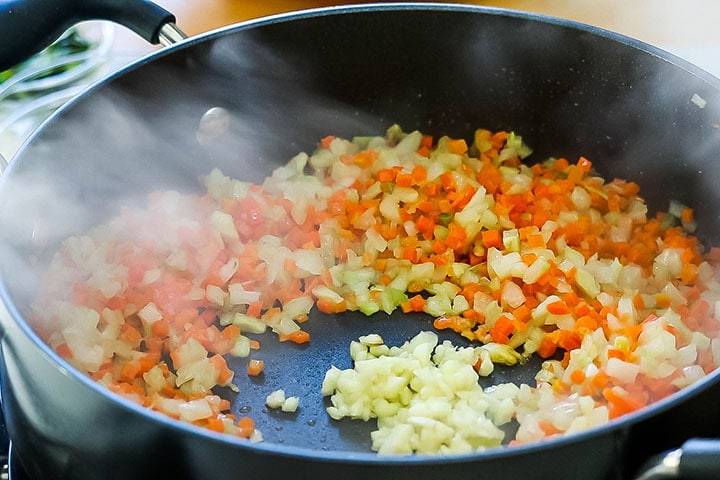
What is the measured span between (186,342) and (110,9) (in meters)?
0.54

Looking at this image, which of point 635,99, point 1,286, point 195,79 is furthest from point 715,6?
point 1,286

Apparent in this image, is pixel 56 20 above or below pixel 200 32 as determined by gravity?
above

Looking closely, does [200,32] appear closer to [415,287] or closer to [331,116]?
[331,116]

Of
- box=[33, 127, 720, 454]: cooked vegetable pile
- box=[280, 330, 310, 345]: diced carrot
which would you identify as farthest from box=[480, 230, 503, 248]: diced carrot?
box=[280, 330, 310, 345]: diced carrot

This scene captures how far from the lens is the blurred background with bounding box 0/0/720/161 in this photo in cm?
174

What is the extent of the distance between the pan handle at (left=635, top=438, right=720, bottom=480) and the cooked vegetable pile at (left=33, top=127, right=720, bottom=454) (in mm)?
335

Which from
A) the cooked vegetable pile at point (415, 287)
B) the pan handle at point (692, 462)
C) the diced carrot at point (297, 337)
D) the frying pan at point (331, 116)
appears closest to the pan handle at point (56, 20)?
the frying pan at point (331, 116)

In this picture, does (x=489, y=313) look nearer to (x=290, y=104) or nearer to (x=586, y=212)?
(x=586, y=212)

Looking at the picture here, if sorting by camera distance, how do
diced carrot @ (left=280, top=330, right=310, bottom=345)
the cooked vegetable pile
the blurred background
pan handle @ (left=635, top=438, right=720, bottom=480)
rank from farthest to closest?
the blurred background, diced carrot @ (left=280, top=330, right=310, bottom=345), the cooked vegetable pile, pan handle @ (left=635, top=438, right=720, bottom=480)

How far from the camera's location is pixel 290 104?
5.18 ft

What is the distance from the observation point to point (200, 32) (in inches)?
72.6

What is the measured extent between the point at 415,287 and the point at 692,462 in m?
0.73

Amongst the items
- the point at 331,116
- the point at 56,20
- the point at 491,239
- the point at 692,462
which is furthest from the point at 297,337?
the point at 692,462

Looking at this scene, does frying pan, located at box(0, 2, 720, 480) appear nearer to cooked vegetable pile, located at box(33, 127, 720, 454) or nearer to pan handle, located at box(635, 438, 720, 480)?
cooked vegetable pile, located at box(33, 127, 720, 454)
